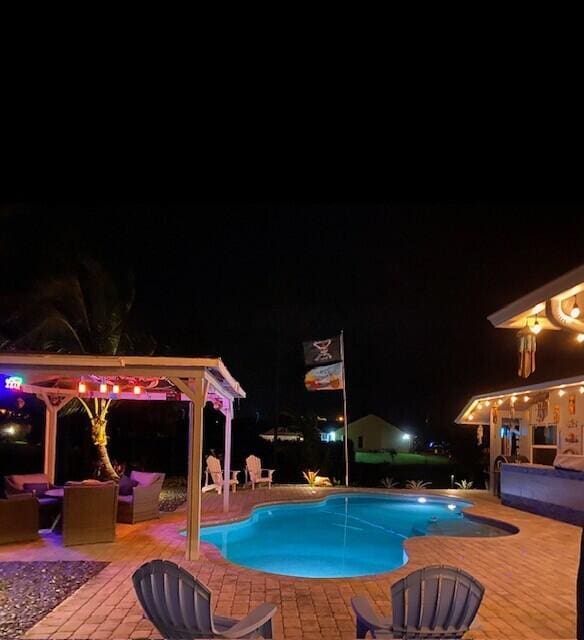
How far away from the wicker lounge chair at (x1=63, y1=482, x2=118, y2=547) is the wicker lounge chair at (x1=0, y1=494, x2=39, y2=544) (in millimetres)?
542

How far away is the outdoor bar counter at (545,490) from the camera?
40.3ft

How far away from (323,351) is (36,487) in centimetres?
1040

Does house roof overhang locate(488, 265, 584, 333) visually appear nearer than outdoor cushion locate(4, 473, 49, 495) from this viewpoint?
Yes

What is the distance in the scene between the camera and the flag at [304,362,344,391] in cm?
1944

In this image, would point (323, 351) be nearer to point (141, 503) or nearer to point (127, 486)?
point (127, 486)

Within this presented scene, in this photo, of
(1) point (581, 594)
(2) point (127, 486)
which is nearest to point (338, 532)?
(2) point (127, 486)

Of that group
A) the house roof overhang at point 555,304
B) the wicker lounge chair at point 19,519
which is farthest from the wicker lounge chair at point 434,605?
the wicker lounge chair at point 19,519

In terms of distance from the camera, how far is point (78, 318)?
16.1m

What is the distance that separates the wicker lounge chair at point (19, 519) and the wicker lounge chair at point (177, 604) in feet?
18.5

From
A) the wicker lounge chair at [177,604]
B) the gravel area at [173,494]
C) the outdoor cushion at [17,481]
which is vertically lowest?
the gravel area at [173,494]

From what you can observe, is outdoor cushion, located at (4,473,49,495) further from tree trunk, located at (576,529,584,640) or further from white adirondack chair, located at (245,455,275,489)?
tree trunk, located at (576,529,584,640)

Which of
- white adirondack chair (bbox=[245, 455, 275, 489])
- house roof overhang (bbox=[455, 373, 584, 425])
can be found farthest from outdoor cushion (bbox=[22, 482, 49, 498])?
house roof overhang (bbox=[455, 373, 584, 425])

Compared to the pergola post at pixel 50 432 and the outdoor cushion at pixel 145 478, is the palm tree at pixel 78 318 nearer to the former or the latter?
the pergola post at pixel 50 432

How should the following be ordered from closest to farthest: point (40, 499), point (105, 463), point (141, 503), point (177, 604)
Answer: point (177, 604) → point (40, 499) → point (141, 503) → point (105, 463)
